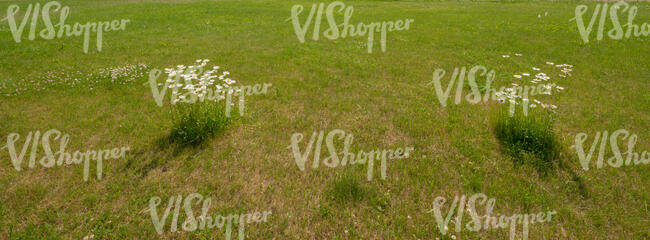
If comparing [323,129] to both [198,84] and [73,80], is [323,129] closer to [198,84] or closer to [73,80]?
[198,84]

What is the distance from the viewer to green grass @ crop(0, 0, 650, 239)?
13.7ft

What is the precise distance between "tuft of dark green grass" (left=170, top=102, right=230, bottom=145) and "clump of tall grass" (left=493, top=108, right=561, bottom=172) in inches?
219

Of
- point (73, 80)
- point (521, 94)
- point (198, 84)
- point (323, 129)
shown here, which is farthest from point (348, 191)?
point (73, 80)

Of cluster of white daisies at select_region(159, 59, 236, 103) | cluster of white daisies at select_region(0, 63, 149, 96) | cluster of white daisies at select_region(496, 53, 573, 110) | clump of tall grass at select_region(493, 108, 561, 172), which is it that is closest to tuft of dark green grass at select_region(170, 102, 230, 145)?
cluster of white daisies at select_region(159, 59, 236, 103)

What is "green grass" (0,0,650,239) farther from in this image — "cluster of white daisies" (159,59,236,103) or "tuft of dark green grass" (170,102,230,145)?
"cluster of white daisies" (159,59,236,103)

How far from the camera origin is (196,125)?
587 cm

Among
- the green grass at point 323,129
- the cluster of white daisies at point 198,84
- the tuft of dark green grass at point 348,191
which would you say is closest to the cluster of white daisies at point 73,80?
the green grass at point 323,129

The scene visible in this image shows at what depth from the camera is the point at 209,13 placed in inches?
912

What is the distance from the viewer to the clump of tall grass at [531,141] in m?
5.20

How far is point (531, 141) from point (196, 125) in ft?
20.3

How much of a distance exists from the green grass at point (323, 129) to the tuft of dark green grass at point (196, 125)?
177 millimetres

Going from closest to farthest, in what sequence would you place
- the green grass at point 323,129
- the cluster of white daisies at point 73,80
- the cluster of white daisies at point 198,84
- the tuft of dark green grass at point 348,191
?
the green grass at point 323,129
the tuft of dark green grass at point 348,191
the cluster of white daisies at point 198,84
the cluster of white daisies at point 73,80

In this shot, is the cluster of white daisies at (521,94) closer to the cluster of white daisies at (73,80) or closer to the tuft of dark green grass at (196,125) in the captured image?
the tuft of dark green grass at (196,125)

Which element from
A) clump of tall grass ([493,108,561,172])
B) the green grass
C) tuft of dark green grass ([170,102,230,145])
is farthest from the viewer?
tuft of dark green grass ([170,102,230,145])
